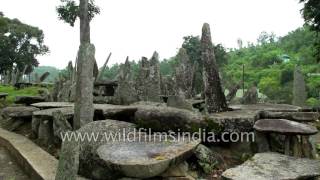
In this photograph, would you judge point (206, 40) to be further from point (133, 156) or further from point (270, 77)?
point (270, 77)

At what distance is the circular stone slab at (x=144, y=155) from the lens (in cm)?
529

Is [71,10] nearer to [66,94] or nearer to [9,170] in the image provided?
[66,94]

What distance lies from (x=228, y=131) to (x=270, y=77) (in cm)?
3736

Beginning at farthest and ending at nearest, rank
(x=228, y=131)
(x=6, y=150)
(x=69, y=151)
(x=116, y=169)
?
1. (x=6, y=150)
2. (x=228, y=131)
3. (x=116, y=169)
4. (x=69, y=151)

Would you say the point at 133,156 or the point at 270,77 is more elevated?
the point at 270,77

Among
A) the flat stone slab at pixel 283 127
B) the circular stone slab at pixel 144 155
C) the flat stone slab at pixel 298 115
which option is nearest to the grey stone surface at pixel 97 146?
the circular stone slab at pixel 144 155

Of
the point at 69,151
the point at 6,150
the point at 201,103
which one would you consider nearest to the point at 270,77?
the point at 201,103

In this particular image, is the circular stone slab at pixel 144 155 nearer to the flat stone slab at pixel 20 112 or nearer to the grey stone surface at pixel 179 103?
the grey stone surface at pixel 179 103

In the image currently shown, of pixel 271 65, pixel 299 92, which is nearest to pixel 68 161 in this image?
pixel 299 92

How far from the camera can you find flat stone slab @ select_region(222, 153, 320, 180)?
514cm

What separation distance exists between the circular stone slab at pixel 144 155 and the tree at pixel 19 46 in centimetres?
3238

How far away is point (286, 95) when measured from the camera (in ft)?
98.9

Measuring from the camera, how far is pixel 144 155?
5652mm

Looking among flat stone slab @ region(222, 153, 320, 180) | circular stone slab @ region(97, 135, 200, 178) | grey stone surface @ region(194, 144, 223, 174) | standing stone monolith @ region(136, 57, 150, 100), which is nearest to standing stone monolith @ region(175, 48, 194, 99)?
standing stone monolith @ region(136, 57, 150, 100)
